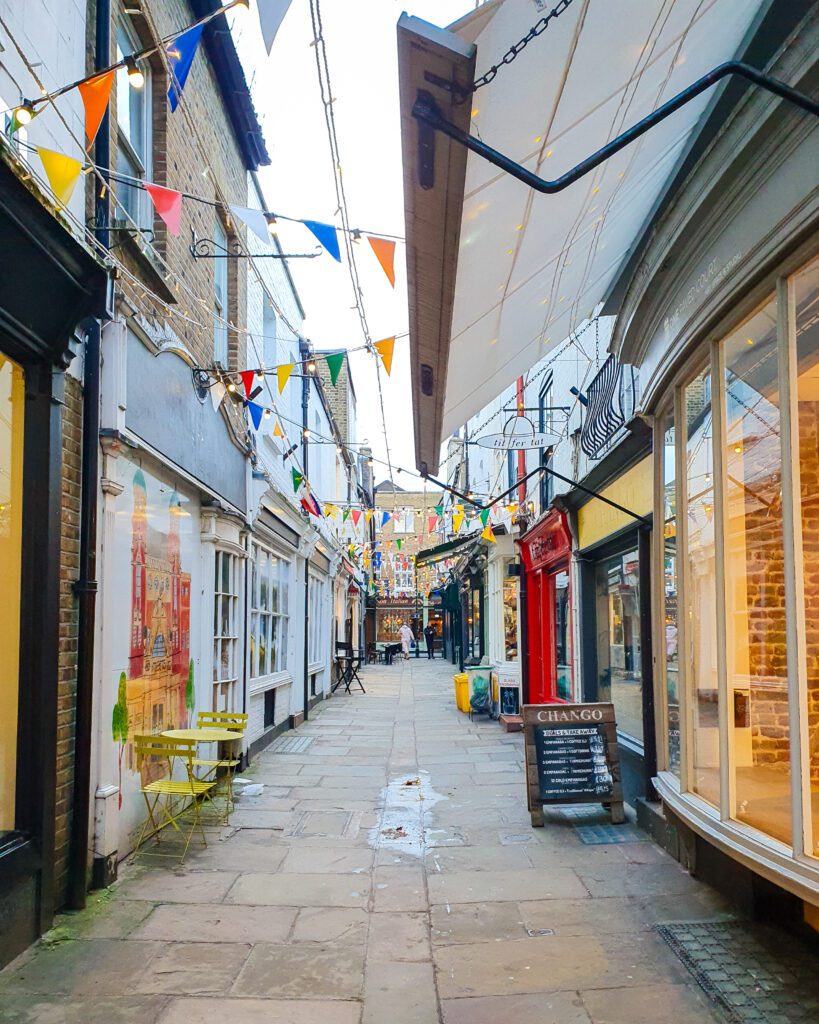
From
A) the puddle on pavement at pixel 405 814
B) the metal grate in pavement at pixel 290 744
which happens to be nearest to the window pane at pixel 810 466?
the puddle on pavement at pixel 405 814

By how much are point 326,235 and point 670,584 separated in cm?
313

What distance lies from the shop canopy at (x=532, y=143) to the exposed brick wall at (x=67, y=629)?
7.34ft

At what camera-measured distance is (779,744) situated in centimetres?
387

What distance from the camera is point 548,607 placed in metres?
13.2

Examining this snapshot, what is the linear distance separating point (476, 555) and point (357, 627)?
18385 millimetres

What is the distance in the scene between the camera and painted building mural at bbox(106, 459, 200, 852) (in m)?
6.17

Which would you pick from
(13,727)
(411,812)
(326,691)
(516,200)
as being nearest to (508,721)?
(411,812)

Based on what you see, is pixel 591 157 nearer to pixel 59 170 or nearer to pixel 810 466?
pixel 810 466

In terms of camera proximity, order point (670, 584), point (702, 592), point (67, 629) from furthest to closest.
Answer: point (670, 584)
point (67, 629)
point (702, 592)

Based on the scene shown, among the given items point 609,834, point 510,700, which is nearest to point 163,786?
point 609,834

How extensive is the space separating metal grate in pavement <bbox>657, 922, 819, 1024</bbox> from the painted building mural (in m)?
3.86

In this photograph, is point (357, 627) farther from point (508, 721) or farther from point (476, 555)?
point (508, 721)

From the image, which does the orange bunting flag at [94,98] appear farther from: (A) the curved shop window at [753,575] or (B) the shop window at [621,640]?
(B) the shop window at [621,640]

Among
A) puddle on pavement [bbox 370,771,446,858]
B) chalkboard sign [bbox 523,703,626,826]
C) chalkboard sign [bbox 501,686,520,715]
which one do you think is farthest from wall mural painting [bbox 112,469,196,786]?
chalkboard sign [bbox 501,686,520,715]
